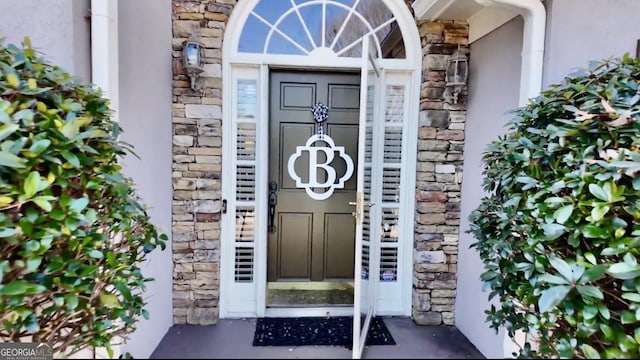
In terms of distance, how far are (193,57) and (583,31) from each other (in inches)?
97.2

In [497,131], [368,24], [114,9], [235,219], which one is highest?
[368,24]

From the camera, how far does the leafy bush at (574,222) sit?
1084mm

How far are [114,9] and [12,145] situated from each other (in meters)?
1.18

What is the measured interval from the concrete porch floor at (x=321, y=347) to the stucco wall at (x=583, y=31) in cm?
188

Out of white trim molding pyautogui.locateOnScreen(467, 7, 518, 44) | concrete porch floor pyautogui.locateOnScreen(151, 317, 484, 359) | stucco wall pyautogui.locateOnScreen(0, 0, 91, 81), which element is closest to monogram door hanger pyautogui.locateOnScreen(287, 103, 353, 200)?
concrete porch floor pyautogui.locateOnScreen(151, 317, 484, 359)

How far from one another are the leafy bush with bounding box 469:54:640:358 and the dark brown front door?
1.63 m

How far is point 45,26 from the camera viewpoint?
170 cm

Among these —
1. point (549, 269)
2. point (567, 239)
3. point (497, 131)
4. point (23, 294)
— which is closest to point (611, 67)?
point (497, 131)

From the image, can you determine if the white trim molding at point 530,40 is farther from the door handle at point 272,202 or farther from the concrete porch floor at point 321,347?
the door handle at point 272,202

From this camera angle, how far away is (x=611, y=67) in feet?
5.70

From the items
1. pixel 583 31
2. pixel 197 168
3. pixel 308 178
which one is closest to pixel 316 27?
pixel 308 178

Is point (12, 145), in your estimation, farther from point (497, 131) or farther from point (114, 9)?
point (497, 131)

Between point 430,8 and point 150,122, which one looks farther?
point 430,8

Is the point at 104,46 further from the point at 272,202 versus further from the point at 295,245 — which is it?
the point at 295,245
